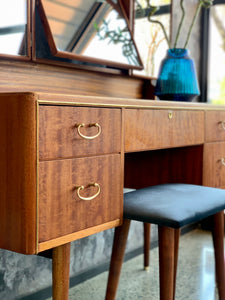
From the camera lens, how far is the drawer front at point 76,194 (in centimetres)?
120

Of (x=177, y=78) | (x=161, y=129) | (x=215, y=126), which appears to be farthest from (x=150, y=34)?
(x=161, y=129)

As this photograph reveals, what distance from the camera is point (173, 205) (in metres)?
1.51

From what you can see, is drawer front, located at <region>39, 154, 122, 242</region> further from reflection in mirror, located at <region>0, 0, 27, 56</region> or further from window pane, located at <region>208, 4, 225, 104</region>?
window pane, located at <region>208, 4, 225, 104</region>

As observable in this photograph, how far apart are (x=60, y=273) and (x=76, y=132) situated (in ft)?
1.36

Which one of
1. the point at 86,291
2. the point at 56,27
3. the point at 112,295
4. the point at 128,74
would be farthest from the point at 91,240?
the point at 56,27

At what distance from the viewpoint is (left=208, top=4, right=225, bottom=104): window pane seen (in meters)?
3.15

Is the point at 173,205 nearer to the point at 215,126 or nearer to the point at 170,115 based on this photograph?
the point at 170,115

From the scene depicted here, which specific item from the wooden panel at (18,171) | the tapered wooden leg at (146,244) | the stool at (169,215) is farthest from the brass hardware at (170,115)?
the tapered wooden leg at (146,244)

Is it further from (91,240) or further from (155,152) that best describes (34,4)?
(91,240)

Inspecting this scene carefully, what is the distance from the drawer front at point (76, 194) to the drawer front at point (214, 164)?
0.68 meters

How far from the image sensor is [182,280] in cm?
232

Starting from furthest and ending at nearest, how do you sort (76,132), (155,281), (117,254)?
(155,281), (117,254), (76,132)

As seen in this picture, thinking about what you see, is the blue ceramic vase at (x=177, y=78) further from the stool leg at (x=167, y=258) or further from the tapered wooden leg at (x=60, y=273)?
the tapered wooden leg at (x=60, y=273)

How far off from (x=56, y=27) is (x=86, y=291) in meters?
1.27
